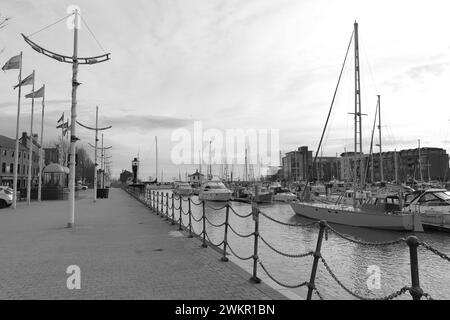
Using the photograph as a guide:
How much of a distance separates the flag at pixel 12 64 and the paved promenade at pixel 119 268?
14.3 meters

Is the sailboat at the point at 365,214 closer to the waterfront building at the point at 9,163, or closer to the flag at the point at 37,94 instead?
the flag at the point at 37,94

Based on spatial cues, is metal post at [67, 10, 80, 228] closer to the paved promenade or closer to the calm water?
the paved promenade

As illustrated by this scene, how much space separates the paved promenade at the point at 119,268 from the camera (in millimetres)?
5844

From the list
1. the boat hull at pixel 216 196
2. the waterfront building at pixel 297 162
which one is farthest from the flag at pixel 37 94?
the waterfront building at pixel 297 162

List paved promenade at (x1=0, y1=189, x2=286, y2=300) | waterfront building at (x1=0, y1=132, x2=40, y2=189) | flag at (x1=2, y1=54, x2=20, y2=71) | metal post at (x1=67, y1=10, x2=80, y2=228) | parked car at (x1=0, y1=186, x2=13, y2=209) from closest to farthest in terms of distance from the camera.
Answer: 1. paved promenade at (x1=0, y1=189, x2=286, y2=300)
2. metal post at (x1=67, y1=10, x2=80, y2=228)
3. flag at (x1=2, y1=54, x2=20, y2=71)
4. parked car at (x1=0, y1=186, x2=13, y2=209)
5. waterfront building at (x1=0, y1=132, x2=40, y2=189)

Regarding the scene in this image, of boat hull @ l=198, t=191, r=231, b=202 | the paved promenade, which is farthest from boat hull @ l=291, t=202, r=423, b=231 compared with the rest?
boat hull @ l=198, t=191, r=231, b=202

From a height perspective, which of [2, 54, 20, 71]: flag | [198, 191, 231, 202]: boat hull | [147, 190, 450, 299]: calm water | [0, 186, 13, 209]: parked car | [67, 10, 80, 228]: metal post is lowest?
[147, 190, 450, 299]: calm water

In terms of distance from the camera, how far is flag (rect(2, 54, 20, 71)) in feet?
75.4

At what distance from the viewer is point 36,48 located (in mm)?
13234

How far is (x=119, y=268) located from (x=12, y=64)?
20.4m

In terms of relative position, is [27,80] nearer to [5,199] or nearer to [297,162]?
[5,199]

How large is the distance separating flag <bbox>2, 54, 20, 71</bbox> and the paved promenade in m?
14.3

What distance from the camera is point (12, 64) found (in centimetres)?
2314
